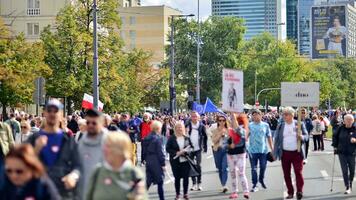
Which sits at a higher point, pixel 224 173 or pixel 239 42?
pixel 239 42

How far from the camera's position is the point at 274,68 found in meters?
115

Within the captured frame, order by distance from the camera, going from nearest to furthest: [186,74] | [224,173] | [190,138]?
1. [190,138]
2. [224,173]
3. [186,74]

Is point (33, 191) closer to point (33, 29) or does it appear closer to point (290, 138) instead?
point (290, 138)

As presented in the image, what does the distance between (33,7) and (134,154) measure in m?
68.9

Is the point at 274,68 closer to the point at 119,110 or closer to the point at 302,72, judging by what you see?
the point at 302,72

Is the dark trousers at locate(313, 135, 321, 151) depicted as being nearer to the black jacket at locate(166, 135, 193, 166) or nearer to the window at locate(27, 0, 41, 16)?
the black jacket at locate(166, 135, 193, 166)

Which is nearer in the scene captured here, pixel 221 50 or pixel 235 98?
pixel 235 98

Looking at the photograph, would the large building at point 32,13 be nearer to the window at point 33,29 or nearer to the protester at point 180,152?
the window at point 33,29

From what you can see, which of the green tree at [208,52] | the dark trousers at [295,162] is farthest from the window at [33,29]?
the dark trousers at [295,162]

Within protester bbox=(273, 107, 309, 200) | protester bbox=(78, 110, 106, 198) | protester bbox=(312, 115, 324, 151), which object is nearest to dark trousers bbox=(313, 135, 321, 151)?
protester bbox=(312, 115, 324, 151)

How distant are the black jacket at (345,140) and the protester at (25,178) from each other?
10957 millimetres

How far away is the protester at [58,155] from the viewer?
8758 mm

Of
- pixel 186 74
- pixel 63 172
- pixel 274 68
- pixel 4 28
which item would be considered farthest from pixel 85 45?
pixel 274 68

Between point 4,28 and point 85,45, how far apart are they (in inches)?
197
